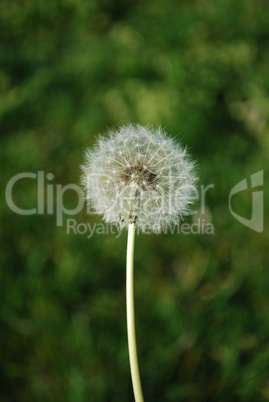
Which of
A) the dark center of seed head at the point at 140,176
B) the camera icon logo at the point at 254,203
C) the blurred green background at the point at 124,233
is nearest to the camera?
the dark center of seed head at the point at 140,176

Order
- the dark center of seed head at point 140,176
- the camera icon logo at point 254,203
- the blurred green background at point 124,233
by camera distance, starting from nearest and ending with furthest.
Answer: the dark center of seed head at point 140,176, the blurred green background at point 124,233, the camera icon logo at point 254,203

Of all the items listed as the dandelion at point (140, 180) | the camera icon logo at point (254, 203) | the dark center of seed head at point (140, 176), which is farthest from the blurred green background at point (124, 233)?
the dark center of seed head at point (140, 176)

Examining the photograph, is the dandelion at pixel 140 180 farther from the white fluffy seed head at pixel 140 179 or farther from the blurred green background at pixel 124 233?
the blurred green background at pixel 124 233

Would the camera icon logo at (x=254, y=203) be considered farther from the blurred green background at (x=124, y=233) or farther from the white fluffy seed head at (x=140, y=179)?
the white fluffy seed head at (x=140, y=179)

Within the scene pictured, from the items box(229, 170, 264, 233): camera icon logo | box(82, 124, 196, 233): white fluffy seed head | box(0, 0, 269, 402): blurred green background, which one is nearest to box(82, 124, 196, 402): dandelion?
box(82, 124, 196, 233): white fluffy seed head

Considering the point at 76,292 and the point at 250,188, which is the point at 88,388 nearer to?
the point at 76,292

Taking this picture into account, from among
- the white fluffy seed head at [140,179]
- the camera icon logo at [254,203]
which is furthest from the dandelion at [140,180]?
the camera icon logo at [254,203]

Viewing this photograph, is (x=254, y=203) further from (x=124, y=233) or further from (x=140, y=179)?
(x=140, y=179)

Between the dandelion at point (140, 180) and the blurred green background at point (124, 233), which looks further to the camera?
the blurred green background at point (124, 233)
